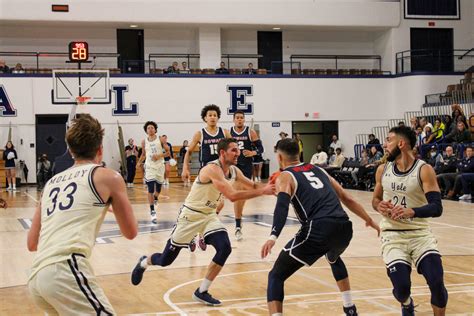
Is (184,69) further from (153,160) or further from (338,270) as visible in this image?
(338,270)

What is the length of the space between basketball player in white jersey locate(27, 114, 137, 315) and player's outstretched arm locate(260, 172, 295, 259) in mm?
1758

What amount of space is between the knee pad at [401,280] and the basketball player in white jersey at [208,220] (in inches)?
72.0

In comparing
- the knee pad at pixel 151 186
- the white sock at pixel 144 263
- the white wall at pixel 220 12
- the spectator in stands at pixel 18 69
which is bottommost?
the white sock at pixel 144 263

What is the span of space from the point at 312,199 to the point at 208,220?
6.78 feet

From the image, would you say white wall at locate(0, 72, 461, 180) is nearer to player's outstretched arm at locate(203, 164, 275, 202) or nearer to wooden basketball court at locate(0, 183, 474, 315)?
wooden basketball court at locate(0, 183, 474, 315)

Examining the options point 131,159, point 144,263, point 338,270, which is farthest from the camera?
point 131,159

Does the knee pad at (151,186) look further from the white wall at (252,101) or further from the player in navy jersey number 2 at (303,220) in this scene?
the white wall at (252,101)

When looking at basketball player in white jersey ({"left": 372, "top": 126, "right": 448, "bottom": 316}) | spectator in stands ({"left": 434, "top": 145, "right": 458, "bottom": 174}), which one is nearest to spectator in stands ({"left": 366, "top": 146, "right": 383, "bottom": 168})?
spectator in stands ({"left": 434, "top": 145, "right": 458, "bottom": 174})

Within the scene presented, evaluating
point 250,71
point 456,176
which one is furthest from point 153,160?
point 250,71

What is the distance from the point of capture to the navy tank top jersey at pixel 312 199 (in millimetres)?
5836

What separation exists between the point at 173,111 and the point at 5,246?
→ 18.6 m

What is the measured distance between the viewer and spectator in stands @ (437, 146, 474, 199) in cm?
1770

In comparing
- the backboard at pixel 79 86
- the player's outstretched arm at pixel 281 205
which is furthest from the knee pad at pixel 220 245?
the backboard at pixel 79 86

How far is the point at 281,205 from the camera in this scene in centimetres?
564
